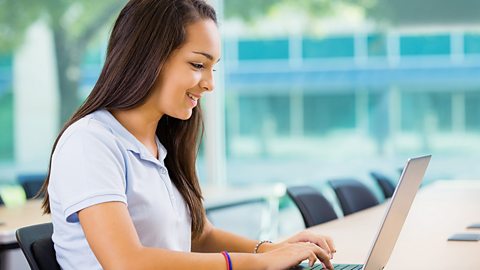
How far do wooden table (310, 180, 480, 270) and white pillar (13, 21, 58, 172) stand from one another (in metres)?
4.08

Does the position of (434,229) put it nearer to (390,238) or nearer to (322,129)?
(390,238)

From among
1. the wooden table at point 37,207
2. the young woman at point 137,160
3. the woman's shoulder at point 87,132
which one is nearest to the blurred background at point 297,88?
the wooden table at point 37,207

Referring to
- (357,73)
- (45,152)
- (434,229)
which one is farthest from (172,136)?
(45,152)

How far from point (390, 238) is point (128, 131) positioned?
0.72 m

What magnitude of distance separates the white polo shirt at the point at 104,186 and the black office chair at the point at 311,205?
1.40m

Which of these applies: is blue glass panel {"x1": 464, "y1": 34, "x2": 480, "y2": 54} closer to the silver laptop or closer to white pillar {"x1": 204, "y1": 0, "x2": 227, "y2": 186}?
white pillar {"x1": 204, "y1": 0, "x2": 227, "y2": 186}

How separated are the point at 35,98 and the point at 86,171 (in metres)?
6.21

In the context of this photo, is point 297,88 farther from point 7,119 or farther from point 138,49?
point 138,49

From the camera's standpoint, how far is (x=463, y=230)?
11.4 ft

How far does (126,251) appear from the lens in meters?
2.04

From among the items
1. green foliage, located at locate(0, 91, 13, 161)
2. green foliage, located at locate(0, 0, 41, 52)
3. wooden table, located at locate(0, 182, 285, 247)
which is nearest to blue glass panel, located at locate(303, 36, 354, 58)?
wooden table, located at locate(0, 182, 285, 247)

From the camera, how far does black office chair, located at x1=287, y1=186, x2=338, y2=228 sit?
3850mm

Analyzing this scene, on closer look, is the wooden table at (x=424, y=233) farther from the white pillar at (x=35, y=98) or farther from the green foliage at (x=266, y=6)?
the white pillar at (x=35, y=98)

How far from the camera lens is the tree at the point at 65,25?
802 centimetres
